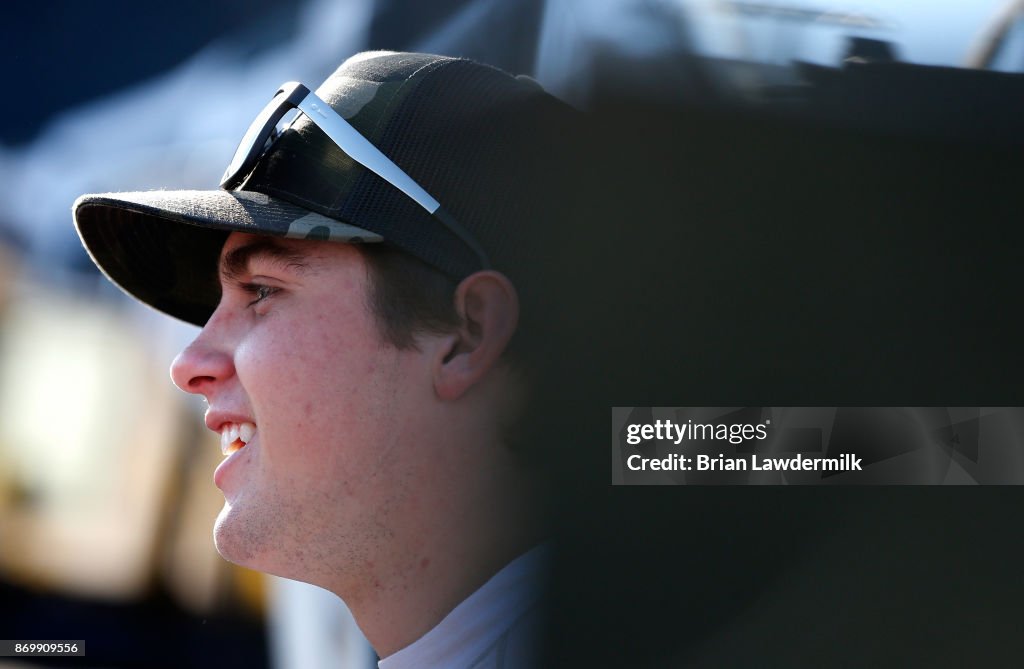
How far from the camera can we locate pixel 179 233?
1.70m

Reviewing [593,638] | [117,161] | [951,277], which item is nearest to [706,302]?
[951,277]

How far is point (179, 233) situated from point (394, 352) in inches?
19.9

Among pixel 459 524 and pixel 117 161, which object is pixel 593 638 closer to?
pixel 459 524

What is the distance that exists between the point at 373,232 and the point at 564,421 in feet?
1.20

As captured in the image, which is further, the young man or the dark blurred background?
the young man

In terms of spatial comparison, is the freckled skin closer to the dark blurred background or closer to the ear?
the ear

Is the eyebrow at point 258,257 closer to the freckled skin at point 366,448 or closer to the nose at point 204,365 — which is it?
the freckled skin at point 366,448

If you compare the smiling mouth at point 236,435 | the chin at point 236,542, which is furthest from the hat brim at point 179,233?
the chin at point 236,542

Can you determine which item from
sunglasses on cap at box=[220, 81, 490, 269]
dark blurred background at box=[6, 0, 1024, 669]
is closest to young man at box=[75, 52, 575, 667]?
sunglasses on cap at box=[220, 81, 490, 269]

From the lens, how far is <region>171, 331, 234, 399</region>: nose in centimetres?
148

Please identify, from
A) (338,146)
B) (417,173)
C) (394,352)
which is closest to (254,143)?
(338,146)

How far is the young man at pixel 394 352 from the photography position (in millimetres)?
1395

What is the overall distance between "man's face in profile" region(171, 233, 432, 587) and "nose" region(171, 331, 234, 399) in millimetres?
35

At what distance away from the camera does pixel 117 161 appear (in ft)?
9.14
